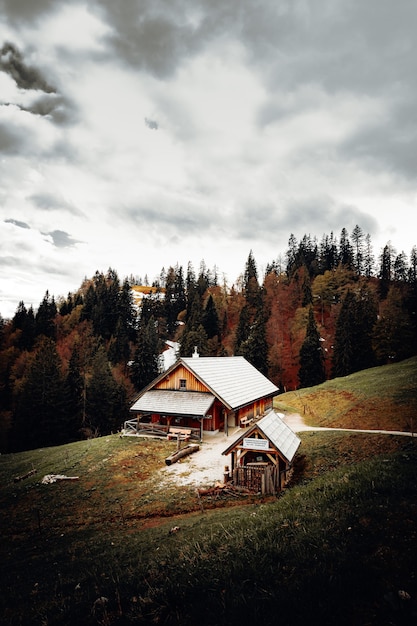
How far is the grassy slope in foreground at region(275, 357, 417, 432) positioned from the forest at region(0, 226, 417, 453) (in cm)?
1321

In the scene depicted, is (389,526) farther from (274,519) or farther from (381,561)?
(274,519)

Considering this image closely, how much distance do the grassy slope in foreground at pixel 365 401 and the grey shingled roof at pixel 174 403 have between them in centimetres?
1286

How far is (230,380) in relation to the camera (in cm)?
3388

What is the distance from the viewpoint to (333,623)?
436 cm

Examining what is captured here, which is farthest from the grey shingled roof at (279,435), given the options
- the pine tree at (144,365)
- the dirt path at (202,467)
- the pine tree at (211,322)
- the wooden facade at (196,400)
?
the pine tree at (211,322)

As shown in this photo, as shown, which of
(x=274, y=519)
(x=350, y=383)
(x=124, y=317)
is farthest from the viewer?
(x=124, y=317)

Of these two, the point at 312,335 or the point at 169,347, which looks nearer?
the point at 312,335

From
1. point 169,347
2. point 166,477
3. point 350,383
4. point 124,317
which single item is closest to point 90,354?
point 124,317

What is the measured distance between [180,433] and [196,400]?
323 cm

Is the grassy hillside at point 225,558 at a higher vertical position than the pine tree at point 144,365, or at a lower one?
lower

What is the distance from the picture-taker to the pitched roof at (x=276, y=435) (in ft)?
Result: 54.3

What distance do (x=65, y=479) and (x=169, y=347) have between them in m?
86.4

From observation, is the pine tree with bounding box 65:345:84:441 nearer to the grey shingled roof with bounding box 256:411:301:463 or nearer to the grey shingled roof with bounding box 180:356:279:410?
the grey shingled roof with bounding box 180:356:279:410

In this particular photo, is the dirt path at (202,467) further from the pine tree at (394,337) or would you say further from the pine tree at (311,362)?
the pine tree at (394,337)
